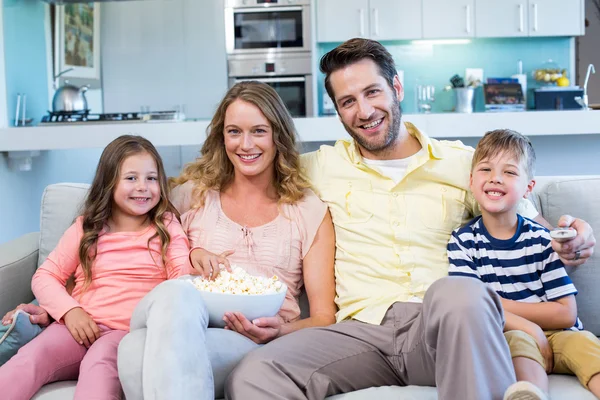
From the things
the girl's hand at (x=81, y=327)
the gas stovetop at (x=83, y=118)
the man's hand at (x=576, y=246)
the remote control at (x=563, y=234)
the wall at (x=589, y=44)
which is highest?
the wall at (x=589, y=44)

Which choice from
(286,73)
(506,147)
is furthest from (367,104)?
(286,73)

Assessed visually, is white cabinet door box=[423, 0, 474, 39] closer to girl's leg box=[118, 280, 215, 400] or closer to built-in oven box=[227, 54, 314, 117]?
built-in oven box=[227, 54, 314, 117]

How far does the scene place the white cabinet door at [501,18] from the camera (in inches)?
221

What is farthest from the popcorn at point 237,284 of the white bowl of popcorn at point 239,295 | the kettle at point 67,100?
the kettle at point 67,100

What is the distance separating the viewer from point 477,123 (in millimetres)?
3916

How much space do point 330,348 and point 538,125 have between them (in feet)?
8.87

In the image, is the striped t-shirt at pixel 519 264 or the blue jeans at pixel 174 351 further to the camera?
the striped t-shirt at pixel 519 264

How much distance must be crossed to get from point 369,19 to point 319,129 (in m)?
2.01

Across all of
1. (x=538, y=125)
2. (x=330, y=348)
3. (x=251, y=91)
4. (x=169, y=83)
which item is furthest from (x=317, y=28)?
(x=330, y=348)

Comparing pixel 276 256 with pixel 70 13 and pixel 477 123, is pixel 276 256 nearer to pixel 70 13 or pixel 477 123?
pixel 477 123

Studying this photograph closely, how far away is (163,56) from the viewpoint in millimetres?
5727

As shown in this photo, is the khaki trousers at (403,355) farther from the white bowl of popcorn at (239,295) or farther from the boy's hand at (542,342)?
the boy's hand at (542,342)

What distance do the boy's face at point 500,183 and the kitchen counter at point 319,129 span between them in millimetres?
2093

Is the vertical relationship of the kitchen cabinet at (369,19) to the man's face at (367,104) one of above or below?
above
